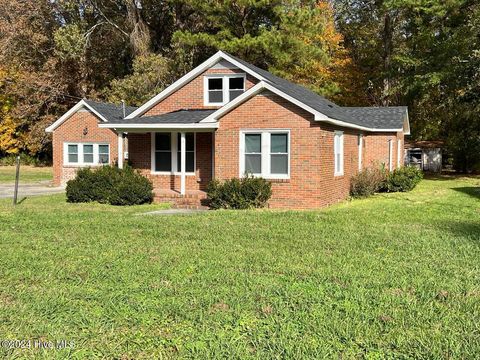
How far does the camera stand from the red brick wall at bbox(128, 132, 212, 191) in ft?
60.0

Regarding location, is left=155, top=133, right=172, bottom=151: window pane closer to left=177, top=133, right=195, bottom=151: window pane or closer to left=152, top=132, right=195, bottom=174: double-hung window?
left=152, top=132, right=195, bottom=174: double-hung window

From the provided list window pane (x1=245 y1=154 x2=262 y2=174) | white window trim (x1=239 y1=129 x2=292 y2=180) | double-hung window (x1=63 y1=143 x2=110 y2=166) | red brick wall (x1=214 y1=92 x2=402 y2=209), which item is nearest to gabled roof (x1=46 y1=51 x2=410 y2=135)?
red brick wall (x1=214 y1=92 x2=402 y2=209)

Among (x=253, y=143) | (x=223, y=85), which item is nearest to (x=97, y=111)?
(x=223, y=85)

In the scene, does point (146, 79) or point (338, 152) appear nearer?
point (338, 152)

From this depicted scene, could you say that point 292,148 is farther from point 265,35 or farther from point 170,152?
point 265,35

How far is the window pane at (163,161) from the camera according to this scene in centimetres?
1878

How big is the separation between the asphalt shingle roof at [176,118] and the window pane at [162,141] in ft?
2.44

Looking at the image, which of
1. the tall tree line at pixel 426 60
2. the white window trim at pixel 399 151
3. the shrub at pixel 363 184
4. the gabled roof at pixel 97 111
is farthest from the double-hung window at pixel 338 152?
the gabled roof at pixel 97 111

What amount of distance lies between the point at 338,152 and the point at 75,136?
14.6 metres

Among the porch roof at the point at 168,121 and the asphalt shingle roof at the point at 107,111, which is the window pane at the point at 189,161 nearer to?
the porch roof at the point at 168,121

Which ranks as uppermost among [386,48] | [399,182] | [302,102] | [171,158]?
[386,48]

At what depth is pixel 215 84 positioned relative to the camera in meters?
19.2

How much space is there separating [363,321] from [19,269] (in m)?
4.79

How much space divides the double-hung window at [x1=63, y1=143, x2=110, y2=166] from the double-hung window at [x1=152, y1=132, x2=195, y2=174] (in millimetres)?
7522
